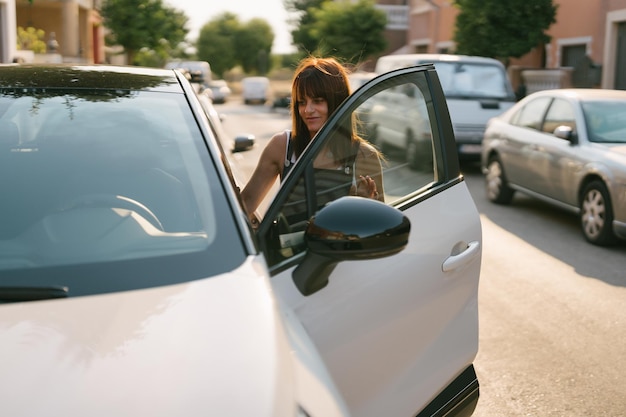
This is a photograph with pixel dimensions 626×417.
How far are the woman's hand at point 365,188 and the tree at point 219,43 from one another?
311 ft

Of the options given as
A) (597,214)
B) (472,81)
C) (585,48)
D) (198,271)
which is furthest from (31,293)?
(585,48)

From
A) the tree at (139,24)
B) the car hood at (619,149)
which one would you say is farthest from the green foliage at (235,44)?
the car hood at (619,149)

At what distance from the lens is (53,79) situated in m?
3.02

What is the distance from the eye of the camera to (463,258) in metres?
3.10

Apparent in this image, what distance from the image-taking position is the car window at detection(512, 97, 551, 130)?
10.1 meters

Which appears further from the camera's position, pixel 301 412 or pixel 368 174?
pixel 368 174

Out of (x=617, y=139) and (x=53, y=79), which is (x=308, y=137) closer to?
(x=53, y=79)

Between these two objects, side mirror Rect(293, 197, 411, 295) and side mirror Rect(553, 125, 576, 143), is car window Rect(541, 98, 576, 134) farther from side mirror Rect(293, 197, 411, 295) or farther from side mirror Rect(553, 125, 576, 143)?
side mirror Rect(293, 197, 411, 295)

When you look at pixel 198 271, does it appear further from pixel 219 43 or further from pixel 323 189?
pixel 219 43

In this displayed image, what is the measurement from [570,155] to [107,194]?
7.10 meters

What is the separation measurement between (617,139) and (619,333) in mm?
3601

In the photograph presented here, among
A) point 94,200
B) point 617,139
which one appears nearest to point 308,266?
point 94,200

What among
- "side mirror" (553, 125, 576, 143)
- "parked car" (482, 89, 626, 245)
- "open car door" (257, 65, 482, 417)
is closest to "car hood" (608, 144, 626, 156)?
"parked car" (482, 89, 626, 245)

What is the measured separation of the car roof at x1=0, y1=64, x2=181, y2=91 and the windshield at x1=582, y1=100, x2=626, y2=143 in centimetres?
645
